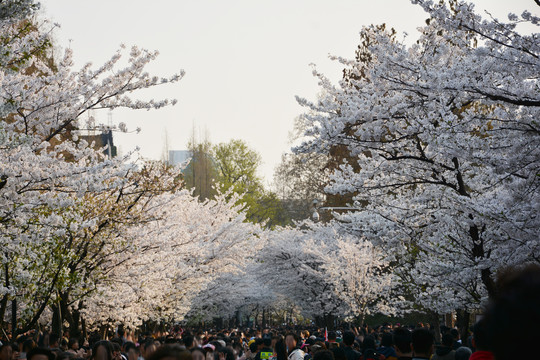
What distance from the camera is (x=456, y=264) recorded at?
491 inches

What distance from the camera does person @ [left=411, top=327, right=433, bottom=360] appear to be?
19.5 ft

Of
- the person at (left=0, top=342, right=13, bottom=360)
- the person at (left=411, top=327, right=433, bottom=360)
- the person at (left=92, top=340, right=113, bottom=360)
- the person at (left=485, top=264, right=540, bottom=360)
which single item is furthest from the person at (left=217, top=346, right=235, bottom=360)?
the person at (left=485, top=264, right=540, bottom=360)

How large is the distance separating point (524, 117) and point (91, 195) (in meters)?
10.7

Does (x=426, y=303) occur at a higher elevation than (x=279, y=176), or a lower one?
lower

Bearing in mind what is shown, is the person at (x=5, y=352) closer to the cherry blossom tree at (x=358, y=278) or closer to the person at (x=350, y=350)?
the person at (x=350, y=350)

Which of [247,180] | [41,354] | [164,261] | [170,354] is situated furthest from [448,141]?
[247,180]

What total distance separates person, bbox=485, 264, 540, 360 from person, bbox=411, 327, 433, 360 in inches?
187

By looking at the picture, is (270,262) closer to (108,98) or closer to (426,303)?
(426,303)

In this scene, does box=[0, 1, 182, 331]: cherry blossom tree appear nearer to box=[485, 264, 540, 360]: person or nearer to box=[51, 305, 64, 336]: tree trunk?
box=[51, 305, 64, 336]: tree trunk

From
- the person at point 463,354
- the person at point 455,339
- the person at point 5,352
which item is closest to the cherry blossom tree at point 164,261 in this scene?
the person at point 5,352

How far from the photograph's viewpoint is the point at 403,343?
6.54 m

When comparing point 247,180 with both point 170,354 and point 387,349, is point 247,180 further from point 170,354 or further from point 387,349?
point 170,354

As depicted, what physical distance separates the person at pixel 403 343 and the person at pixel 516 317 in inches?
209

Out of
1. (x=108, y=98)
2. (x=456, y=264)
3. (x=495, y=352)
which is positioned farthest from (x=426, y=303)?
(x=495, y=352)
